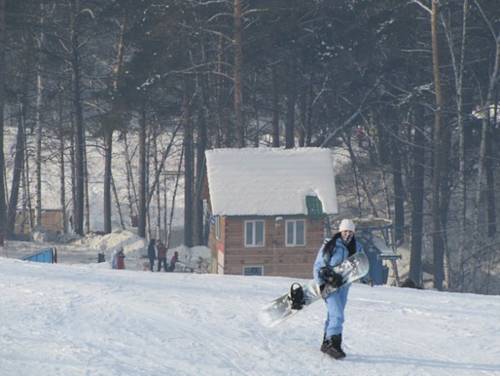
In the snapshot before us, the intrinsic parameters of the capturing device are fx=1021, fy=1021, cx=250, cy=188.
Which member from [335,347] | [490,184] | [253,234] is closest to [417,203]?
[490,184]

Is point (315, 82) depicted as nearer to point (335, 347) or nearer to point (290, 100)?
point (290, 100)

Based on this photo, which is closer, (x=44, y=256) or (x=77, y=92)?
(x=44, y=256)

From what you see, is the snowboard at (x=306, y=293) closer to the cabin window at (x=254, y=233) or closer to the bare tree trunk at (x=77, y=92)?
the cabin window at (x=254, y=233)

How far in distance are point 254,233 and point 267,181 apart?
1796mm

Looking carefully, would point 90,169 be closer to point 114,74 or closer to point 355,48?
point 114,74

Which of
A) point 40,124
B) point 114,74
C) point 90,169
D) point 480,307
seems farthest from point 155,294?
point 90,169

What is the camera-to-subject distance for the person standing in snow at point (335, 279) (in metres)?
9.19

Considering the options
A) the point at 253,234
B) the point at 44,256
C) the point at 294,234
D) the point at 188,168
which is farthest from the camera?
the point at 188,168

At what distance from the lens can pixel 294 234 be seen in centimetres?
3269

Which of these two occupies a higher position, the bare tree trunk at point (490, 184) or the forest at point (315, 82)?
the forest at point (315, 82)

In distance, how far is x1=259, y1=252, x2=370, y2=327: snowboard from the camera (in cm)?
915

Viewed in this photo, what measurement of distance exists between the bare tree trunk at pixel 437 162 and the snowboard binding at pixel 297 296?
21.6 meters

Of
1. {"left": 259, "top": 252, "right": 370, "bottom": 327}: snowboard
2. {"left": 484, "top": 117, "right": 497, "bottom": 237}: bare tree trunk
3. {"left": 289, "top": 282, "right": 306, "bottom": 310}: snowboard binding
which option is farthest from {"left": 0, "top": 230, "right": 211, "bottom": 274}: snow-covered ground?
{"left": 289, "top": 282, "right": 306, "bottom": 310}: snowboard binding

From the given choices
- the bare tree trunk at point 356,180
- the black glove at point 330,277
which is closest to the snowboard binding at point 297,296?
the black glove at point 330,277
